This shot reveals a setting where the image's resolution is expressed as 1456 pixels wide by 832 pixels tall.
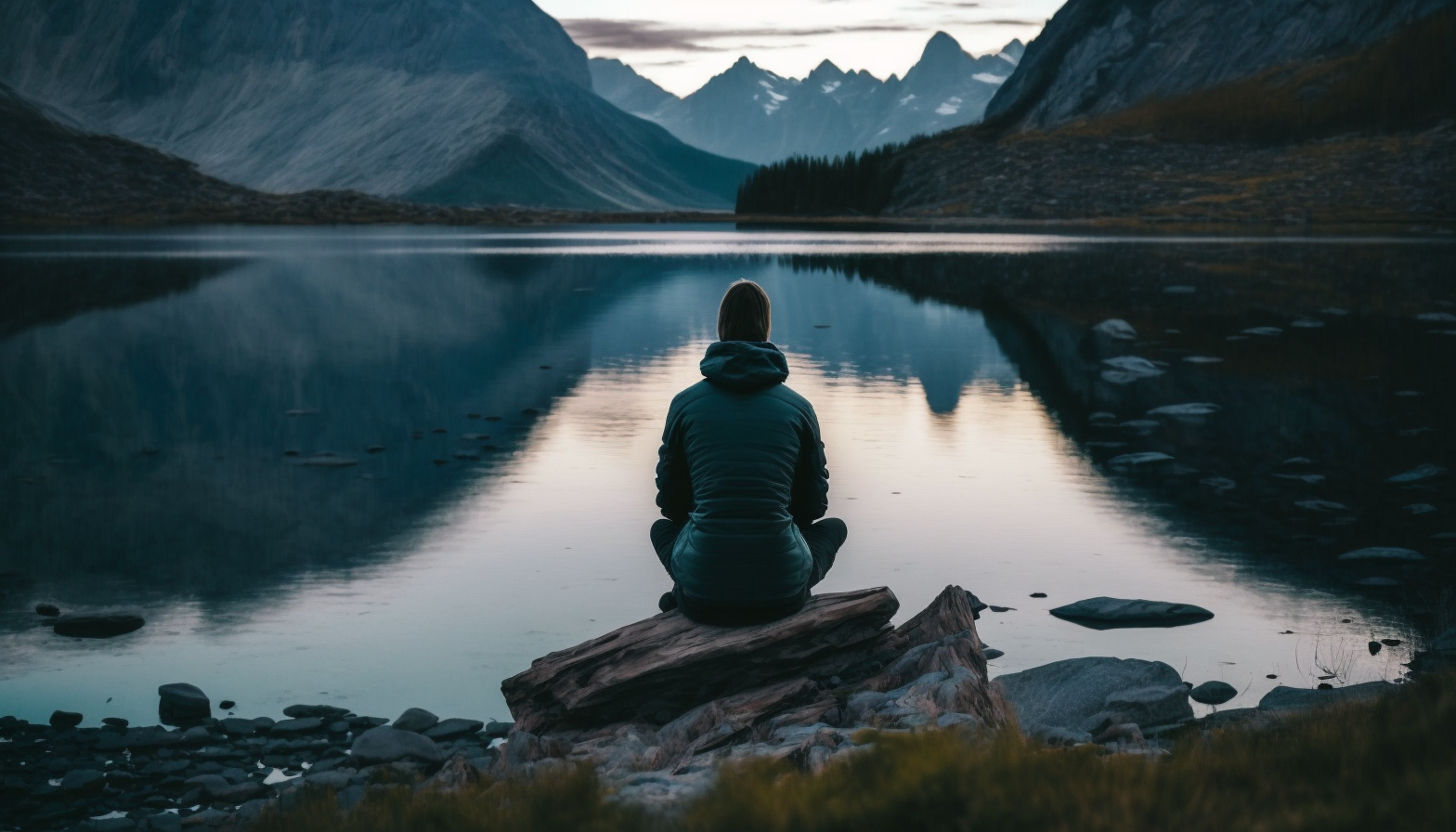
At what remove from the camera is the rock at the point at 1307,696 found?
10.8m

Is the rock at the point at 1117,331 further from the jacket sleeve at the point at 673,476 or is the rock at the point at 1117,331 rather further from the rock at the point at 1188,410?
the jacket sleeve at the point at 673,476

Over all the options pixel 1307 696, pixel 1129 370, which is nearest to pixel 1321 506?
pixel 1307 696

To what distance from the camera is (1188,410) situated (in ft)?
98.5

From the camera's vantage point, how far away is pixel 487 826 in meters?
7.04

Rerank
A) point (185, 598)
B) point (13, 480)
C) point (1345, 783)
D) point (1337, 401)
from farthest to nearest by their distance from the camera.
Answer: point (1337, 401)
point (13, 480)
point (185, 598)
point (1345, 783)

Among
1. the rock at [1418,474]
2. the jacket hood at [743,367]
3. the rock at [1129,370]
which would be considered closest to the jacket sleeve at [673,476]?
the jacket hood at [743,367]

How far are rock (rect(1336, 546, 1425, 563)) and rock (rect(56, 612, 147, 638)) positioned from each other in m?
15.2

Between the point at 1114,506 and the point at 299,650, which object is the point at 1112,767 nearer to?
the point at 299,650

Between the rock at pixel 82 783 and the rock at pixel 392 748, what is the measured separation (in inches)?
77.9

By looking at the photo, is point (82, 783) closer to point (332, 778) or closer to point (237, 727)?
point (237, 727)

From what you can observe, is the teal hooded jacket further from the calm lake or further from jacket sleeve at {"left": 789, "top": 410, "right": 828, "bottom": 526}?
the calm lake

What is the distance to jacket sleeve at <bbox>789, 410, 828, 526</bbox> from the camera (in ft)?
35.5

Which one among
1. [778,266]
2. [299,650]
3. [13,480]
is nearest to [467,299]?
[778,266]

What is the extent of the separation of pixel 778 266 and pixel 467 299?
34795mm
